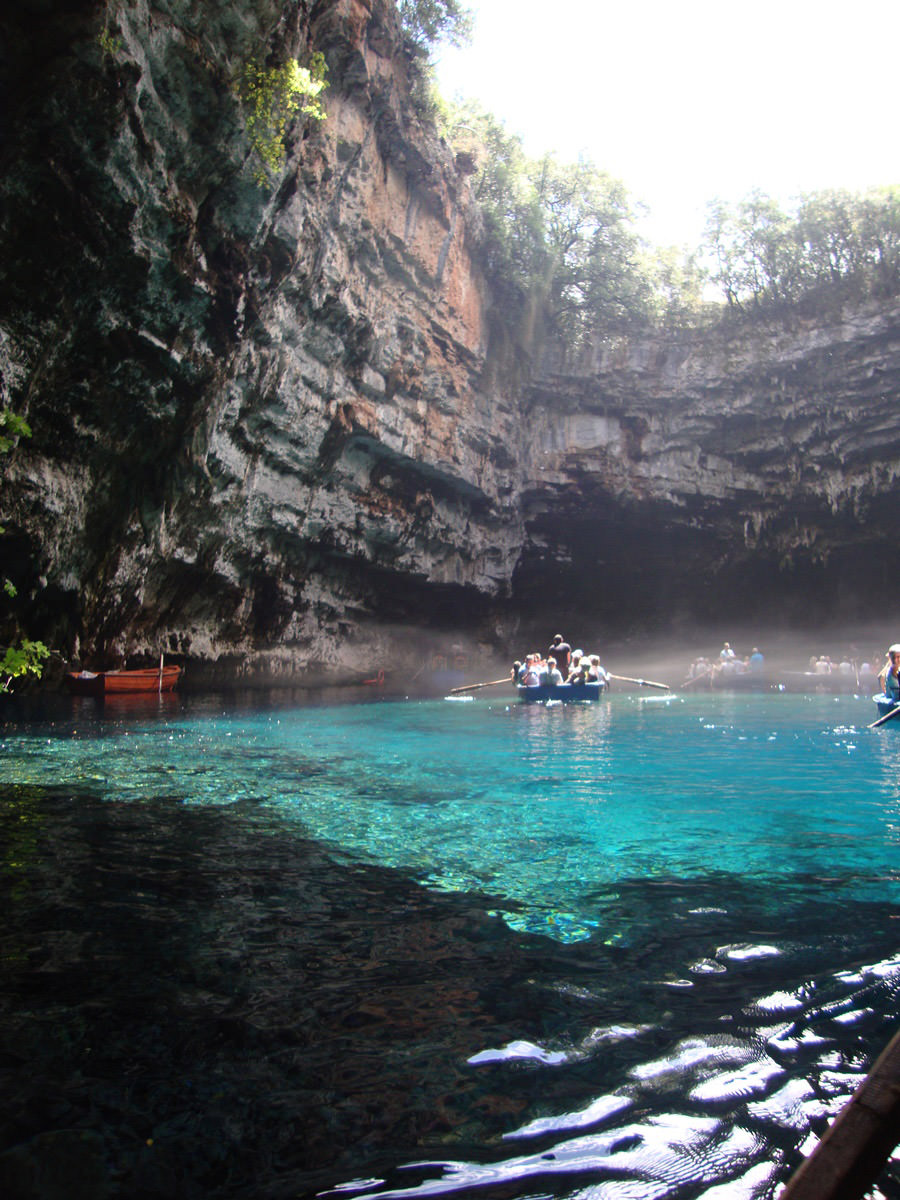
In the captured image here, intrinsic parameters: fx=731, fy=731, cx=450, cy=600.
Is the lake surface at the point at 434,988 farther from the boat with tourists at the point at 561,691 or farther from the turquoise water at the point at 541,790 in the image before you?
the boat with tourists at the point at 561,691

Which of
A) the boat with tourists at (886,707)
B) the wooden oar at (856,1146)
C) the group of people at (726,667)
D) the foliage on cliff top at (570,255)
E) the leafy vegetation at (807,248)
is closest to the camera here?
the wooden oar at (856,1146)

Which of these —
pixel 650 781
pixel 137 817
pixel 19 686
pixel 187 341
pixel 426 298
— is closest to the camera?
pixel 137 817

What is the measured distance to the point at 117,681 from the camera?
1869cm

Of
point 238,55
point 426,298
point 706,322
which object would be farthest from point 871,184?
point 238,55

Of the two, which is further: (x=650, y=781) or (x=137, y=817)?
(x=650, y=781)

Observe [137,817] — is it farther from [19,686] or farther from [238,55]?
[19,686]

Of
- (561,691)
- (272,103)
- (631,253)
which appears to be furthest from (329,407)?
(631,253)

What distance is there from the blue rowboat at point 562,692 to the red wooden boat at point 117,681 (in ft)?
32.2

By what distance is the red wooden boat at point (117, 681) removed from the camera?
708 inches

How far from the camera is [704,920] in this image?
3387 mm

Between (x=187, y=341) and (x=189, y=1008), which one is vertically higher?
(x=187, y=341)

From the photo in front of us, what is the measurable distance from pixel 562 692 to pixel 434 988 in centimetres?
1613

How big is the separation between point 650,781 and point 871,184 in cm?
2863

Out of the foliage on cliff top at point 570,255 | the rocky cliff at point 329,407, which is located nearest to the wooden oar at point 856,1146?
the rocky cliff at point 329,407
